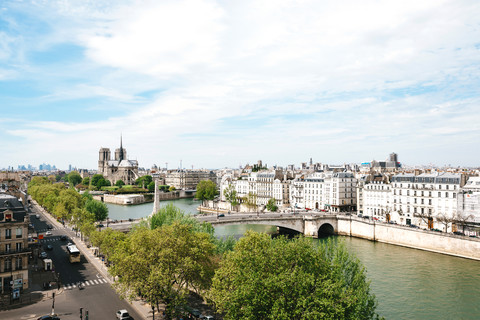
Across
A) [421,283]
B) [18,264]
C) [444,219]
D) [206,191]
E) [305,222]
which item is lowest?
[421,283]

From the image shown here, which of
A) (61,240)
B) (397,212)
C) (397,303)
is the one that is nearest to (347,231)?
(397,212)

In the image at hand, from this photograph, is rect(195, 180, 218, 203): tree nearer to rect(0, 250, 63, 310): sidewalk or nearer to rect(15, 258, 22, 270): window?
rect(0, 250, 63, 310): sidewalk

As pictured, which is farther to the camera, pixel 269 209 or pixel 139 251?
pixel 269 209

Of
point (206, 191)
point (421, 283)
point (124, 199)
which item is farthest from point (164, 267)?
point (124, 199)

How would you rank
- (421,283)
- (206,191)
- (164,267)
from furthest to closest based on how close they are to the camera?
1. (206,191)
2. (421,283)
3. (164,267)

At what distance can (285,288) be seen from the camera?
2116cm

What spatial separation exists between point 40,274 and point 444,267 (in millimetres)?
50991

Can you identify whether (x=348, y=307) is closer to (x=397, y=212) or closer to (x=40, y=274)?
(x=40, y=274)

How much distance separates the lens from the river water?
3616 centimetres

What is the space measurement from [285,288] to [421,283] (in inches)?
1207

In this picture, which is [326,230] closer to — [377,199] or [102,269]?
[377,199]

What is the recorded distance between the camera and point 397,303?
124 ft

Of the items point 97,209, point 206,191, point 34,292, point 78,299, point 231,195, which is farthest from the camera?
point 206,191

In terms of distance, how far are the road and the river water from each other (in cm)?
2129
